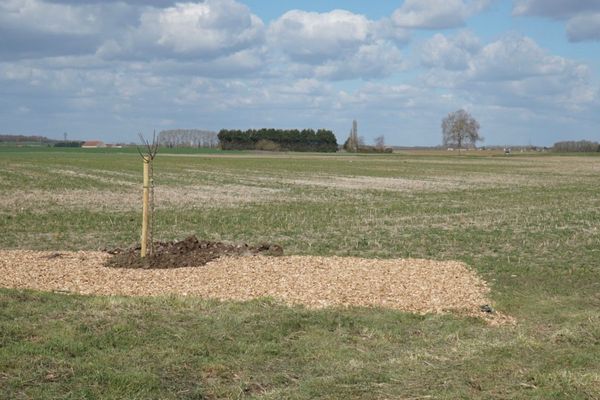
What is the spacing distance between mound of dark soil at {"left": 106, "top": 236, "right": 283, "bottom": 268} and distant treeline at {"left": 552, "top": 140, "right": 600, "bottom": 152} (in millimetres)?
140126

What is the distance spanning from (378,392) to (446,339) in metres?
2.17

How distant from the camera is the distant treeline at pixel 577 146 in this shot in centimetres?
14216

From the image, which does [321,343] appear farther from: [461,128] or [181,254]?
[461,128]

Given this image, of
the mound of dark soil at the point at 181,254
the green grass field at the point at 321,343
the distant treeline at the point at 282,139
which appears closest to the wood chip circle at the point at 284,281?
the mound of dark soil at the point at 181,254

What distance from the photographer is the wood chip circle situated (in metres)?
9.42

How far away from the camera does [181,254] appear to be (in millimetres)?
12320

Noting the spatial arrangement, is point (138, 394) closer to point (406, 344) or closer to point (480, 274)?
point (406, 344)

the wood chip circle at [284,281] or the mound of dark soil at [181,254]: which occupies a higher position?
the mound of dark soil at [181,254]

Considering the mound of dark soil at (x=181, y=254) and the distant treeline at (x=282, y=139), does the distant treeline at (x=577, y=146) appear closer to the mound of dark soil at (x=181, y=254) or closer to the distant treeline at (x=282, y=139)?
the distant treeline at (x=282, y=139)

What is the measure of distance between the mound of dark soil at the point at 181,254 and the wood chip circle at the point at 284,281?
1.00 feet

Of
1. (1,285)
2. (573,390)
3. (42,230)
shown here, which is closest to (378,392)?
(573,390)

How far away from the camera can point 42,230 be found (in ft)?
58.9

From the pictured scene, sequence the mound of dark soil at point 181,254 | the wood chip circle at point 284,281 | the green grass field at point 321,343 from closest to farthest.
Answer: the green grass field at point 321,343
the wood chip circle at point 284,281
the mound of dark soil at point 181,254

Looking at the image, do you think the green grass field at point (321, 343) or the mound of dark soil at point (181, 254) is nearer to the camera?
the green grass field at point (321, 343)
